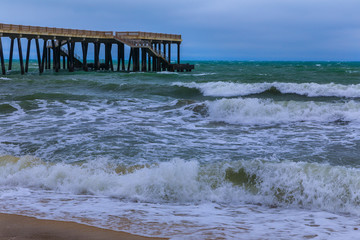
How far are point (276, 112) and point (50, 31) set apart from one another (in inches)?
979

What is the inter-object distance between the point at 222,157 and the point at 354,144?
3526mm

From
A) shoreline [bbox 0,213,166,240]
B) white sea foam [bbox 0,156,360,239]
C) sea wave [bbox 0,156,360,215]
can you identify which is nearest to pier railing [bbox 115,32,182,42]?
white sea foam [bbox 0,156,360,239]

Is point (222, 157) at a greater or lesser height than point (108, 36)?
lesser

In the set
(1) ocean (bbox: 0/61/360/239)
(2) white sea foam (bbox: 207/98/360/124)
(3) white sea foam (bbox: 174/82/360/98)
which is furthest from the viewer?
(3) white sea foam (bbox: 174/82/360/98)

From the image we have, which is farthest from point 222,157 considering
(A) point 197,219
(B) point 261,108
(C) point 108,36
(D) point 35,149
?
(C) point 108,36

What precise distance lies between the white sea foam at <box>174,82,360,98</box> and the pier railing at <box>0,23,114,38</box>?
1399 cm

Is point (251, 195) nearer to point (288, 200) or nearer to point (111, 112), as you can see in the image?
point (288, 200)

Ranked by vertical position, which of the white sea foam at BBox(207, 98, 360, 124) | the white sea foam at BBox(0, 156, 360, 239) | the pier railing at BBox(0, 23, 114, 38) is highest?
the pier railing at BBox(0, 23, 114, 38)

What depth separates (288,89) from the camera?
79.5 ft

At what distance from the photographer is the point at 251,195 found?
21.5 feet

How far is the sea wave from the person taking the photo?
6.37 m

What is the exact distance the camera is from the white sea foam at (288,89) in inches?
888

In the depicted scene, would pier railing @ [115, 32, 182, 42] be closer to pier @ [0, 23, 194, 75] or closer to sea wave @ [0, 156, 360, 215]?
pier @ [0, 23, 194, 75]

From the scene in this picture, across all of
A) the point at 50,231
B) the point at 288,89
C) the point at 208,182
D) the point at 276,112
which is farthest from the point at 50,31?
the point at 50,231
